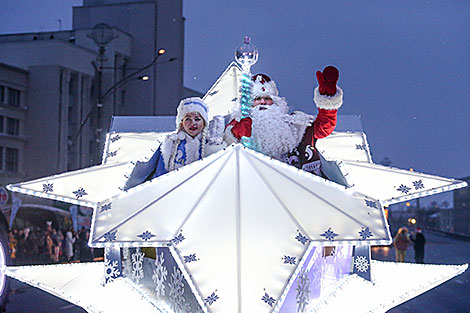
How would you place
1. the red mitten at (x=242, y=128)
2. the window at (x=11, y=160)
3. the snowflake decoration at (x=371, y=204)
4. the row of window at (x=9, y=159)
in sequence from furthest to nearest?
the window at (x=11, y=160) < the row of window at (x=9, y=159) < the red mitten at (x=242, y=128) < the snowflake decoration at (x=371, y=204)

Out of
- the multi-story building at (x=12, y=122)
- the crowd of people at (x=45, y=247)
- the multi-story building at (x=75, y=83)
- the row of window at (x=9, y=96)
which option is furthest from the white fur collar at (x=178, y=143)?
the row of window at (x=9, y=96)

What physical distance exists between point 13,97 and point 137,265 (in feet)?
111

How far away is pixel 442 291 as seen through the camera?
46.2ft

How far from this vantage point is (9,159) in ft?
116

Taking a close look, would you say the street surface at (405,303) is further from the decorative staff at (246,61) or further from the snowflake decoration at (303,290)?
the snowflake decoration at (303,290)

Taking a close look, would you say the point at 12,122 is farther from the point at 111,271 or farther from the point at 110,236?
the point at 110,236

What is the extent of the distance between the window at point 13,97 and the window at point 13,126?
92cm

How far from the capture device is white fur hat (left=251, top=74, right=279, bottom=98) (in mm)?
5488

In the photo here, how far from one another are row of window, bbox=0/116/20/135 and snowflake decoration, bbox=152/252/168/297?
3273cm

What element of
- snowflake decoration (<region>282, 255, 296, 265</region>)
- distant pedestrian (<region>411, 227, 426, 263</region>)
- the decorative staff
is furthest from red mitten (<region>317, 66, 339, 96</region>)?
distant pedestrian (<region>411, 227, 426, 263</region>)

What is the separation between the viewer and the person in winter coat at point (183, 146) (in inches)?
190

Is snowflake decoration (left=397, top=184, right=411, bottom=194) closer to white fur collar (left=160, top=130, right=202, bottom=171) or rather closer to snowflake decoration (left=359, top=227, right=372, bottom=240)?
snowflake decoration (left=359, top=227, right=372, bottom=240)

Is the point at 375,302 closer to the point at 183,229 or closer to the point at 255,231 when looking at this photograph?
the point at 255,231

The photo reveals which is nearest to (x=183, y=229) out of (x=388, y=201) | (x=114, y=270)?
(x=114, y=270)
